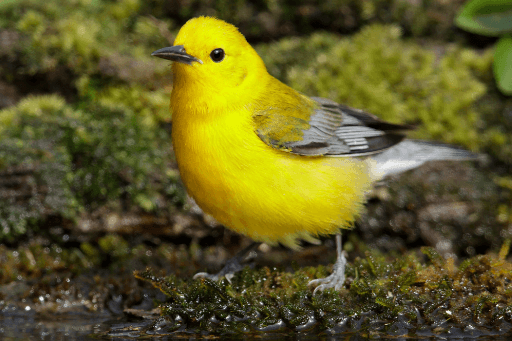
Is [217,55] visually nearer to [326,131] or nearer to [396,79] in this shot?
[326,131]

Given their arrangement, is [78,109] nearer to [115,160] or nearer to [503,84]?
[115,160]

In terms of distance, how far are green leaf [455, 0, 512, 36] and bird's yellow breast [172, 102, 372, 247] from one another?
11.8 ft

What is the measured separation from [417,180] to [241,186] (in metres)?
2.99

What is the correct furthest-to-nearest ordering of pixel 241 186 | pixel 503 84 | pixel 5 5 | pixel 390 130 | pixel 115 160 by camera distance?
pixel 5 5
pixel 503 84
pixel 115 160
pixel 390 130
pixel 241 186

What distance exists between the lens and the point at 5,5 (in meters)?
A: 6.45

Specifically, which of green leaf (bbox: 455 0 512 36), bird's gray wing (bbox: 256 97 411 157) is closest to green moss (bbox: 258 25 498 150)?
green leaf (bbox: 455 0 512 36)

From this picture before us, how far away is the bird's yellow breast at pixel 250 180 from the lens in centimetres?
354

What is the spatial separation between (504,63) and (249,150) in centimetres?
424

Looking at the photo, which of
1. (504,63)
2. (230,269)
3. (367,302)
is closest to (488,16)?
(504,63)

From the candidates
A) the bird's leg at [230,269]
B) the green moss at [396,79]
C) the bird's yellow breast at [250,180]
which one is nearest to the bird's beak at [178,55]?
the bird's yellow breast at [250,180]

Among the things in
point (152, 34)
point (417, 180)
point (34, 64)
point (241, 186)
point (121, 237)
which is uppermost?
point (152, 34)

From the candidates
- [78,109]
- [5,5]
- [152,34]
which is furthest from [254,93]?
[5,5]

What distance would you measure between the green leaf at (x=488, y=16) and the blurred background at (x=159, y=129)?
592 mm

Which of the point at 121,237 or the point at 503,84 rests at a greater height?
the point at 503,84
